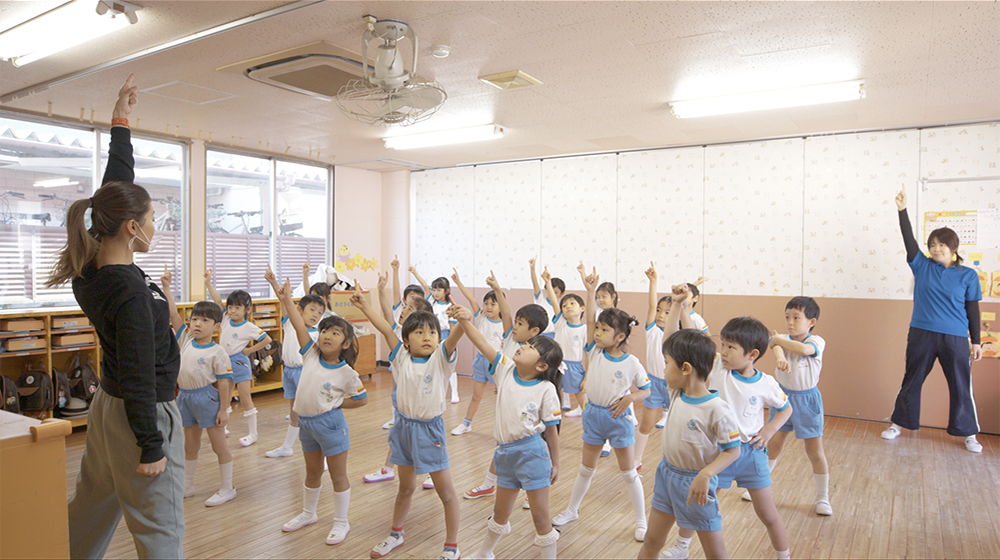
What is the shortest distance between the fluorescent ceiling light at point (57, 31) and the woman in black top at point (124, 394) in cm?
172

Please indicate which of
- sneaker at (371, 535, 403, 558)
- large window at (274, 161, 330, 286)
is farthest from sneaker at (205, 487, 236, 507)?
large window at (274, 161, 330, 286)

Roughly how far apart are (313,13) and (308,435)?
2.10 meters

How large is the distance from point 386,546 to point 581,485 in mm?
1024

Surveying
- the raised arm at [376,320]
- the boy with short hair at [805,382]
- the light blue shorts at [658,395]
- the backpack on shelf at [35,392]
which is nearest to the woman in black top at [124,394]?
the raised arm at [376,320]

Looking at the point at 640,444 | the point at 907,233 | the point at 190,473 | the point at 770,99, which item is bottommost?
the point at 190,473

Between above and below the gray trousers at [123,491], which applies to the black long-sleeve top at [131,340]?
above

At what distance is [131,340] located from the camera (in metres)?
1.73

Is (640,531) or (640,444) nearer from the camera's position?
(640,531)

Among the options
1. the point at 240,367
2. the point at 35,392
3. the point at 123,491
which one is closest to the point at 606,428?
the point at 123,491

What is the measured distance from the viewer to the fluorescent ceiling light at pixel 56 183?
5.20 metres

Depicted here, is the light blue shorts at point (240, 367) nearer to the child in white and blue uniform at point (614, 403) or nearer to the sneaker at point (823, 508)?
the child in white and blue uniform at point (614, 403)

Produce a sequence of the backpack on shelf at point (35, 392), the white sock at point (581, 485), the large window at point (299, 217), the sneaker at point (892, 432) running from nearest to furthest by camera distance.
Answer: the white sock at point (581, 485) → the backpack on shelf at point (35, 392) → the sneaker at point (892, 432) → the large window at point (299, 217)

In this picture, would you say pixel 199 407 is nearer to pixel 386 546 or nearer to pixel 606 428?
pixel 386 546

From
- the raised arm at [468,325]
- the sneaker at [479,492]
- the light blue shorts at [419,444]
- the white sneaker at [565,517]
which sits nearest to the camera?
the raised arm at [468,325]
